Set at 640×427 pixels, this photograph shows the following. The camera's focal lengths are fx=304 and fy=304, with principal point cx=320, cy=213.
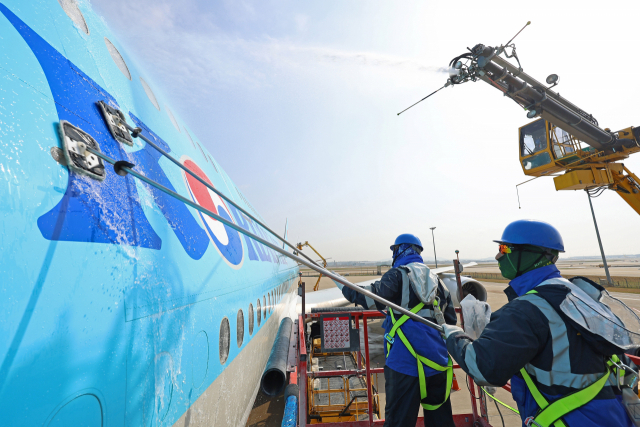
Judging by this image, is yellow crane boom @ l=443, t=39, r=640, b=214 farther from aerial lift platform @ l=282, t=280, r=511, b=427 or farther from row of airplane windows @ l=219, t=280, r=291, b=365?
row of airplane windows @ l=219, t=280, r=291, b=365

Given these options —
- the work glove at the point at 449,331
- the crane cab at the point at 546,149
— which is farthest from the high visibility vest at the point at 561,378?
the crane cab at the point at 546,149

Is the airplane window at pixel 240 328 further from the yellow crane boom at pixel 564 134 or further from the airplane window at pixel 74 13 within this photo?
the yellow crane boom at pixel 564 134

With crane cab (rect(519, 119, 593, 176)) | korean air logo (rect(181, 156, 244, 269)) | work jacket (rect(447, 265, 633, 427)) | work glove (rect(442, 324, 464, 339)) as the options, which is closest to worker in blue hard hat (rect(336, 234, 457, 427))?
work glove (rect(442, 324, 464, 339))

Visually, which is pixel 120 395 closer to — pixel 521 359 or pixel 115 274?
pixel 115 274

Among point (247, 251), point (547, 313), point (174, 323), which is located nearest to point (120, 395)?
point (174, 323)

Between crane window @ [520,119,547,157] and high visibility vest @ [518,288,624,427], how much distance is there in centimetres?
1052

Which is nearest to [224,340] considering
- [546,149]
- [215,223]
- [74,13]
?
[215,223]

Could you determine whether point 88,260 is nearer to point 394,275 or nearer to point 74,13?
point 74,13

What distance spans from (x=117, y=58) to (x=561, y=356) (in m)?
3.93

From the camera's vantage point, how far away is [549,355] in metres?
2.10

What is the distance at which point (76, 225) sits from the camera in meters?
1.32

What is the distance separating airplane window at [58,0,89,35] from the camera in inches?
73.2

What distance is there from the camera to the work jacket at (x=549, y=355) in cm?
204

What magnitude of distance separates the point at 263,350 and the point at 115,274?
4.26 metres
